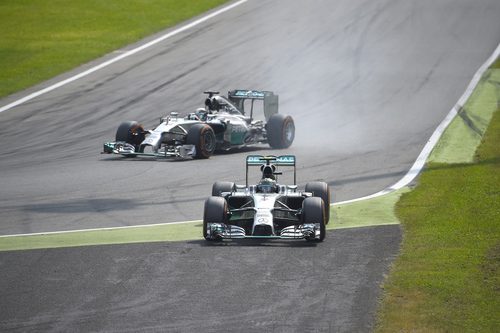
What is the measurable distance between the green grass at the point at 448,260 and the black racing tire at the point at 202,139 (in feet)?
24.2

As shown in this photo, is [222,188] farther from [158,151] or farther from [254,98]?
[254,98]

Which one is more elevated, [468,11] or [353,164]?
[468,11]

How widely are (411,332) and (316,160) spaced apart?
18.0m

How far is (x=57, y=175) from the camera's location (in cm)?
2797

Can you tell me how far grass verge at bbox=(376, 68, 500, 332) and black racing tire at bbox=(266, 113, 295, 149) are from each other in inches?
318

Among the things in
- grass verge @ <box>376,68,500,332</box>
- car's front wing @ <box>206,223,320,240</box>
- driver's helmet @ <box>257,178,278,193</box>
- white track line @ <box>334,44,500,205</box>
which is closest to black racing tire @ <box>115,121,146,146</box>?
white track line @ <box>334,44,500,205</box>

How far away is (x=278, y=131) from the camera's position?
3384cm

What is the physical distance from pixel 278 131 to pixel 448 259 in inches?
690

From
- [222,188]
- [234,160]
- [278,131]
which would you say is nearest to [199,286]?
[222,188]

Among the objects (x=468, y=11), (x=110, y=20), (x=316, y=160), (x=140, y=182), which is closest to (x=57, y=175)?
(x=140, y=182)

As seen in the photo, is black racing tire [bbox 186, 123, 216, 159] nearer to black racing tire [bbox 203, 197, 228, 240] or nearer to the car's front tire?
the car's front tire

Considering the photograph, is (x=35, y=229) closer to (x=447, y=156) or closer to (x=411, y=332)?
(x=411, y=332)

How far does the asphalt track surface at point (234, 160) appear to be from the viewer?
46.4ft

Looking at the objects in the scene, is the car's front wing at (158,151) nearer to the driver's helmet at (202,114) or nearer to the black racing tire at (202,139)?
the black racing tire at (202,139)
